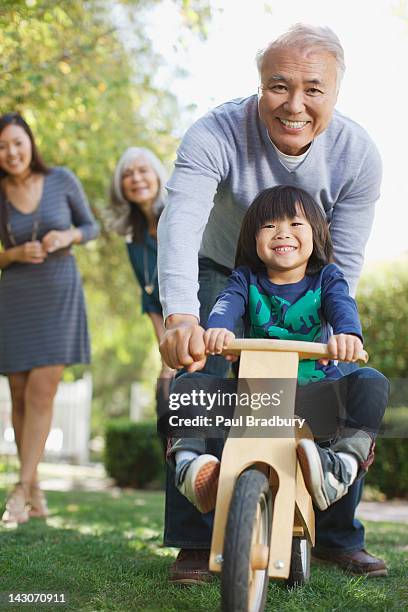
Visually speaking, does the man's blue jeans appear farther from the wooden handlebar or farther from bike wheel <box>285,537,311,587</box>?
the wooden handlebar

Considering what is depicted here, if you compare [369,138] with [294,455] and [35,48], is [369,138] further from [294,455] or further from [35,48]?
[35,48]

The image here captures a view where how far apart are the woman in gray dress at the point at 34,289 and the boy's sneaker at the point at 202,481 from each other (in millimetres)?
2506

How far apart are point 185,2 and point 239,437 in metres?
3.64

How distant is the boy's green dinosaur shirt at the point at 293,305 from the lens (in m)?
2.61

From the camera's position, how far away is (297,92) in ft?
8.76

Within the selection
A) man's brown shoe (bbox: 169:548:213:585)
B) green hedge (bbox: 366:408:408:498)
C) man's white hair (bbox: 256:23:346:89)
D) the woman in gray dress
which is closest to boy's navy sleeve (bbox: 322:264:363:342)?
man's white hair (bbox: 256:23:346:89)

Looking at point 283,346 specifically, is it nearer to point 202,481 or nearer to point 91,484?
point 202,481

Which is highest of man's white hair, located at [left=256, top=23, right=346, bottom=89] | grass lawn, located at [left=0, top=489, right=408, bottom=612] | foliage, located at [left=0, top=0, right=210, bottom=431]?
foliage, located at [left=0, top=0, right=210, bottom=431]

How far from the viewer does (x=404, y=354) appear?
806 centimetres

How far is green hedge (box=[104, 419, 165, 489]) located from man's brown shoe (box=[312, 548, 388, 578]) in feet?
20.6

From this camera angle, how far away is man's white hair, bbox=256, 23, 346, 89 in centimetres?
267

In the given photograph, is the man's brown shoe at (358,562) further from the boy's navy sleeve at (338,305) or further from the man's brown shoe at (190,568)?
the boy's navy sleeve at (338,305)

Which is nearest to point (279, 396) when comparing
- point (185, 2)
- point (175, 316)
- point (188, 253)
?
point (175, 316)

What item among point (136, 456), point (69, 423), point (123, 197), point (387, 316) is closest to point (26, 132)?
point (123, 197)
